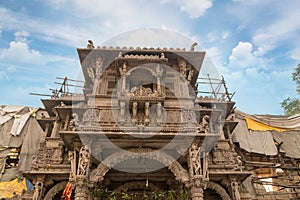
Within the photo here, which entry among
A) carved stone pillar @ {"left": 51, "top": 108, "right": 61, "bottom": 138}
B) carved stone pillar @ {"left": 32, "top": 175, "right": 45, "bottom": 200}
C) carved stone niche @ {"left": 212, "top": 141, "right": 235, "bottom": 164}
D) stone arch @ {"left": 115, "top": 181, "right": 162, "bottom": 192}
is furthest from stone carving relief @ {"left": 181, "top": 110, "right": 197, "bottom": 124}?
carved stone pillar @ {"left": 51, "top": 108, "right": 61, "bottom": 138}

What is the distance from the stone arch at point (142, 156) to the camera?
9922 mm

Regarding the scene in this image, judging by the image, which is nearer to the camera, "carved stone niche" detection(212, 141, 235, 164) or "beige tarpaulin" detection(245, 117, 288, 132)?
"carved stone niche" detection(212, 141, 235, 164)

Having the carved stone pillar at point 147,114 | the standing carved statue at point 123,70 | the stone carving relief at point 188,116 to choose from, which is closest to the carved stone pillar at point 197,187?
the stone carving relief at point 188,116

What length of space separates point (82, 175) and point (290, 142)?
17070 mm

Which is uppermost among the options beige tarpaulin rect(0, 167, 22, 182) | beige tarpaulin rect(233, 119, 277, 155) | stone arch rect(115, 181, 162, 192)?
beige tarpaulin rect(233, 119, 277, 155)

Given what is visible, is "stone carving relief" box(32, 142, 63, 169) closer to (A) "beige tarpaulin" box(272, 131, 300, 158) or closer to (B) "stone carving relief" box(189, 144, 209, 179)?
Result: (B) "stone carving relief" box(189, 144, 209, 179)

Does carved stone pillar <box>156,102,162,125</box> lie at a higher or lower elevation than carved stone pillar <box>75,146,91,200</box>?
higher

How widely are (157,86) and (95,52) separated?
4653 millimetres

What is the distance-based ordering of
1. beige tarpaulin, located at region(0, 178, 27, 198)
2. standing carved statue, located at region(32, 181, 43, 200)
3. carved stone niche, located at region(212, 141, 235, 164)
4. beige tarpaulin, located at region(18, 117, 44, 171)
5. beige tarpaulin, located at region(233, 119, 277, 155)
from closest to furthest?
standing carved statue, located at region(32, 181, 43, 200)
carved stone niche, located at region(212, 141, 235, 164)
beige tarpaulin, located at region(0, 178, 27, 198)
beige tarpaulin, located at region(18, 117, 44, 171)
beige tarpaulin, located at region(233, 119, 277, 155)

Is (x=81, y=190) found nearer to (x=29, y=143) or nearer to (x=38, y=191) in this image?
(x=38, y=191)

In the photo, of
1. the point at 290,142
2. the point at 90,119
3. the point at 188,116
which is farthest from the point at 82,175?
the point at 290,142

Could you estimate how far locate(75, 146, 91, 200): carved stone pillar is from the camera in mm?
9203

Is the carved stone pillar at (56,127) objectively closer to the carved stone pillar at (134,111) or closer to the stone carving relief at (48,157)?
the stone carving relief at (48,157)

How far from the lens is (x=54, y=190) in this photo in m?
11.7
